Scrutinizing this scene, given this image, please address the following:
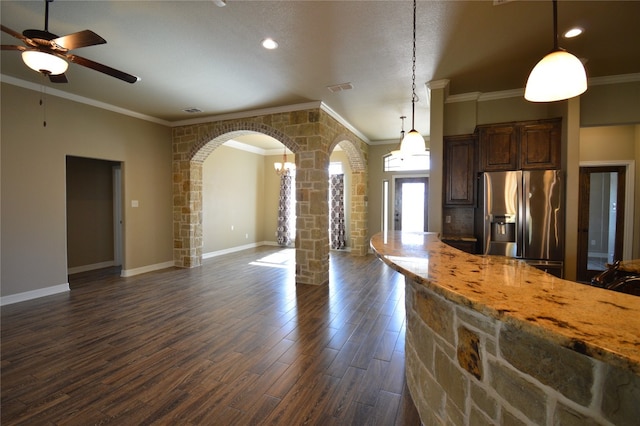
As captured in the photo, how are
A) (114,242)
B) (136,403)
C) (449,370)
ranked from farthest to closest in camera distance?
(114,242), (136,403), (449,370)

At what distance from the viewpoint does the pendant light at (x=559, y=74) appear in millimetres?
1636

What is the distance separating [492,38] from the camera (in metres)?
2.88

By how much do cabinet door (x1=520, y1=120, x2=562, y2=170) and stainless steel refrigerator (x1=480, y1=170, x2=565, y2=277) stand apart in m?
0.22

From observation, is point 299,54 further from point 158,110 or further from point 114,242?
point 114,242

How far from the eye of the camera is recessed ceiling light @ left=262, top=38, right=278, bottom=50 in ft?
9.72

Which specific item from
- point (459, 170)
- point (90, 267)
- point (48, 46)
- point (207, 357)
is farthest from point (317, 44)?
point (90, 267)

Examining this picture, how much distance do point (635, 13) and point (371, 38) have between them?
2.25 metres

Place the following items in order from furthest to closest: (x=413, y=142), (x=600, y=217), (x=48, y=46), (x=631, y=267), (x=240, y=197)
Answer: (x=240, y=197)
(x=600, y=217)
(x=413, y=142)
(x=48, y=46)
(x=631, y=267)

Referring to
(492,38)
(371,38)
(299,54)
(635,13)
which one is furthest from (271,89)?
(635,13)

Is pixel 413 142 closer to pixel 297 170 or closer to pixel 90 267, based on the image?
pixel 297 170

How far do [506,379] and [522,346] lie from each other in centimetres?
16

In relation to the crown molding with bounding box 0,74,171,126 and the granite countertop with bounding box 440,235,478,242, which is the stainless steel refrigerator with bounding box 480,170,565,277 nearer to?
the granite countertop with bounding box 440,235,478,242

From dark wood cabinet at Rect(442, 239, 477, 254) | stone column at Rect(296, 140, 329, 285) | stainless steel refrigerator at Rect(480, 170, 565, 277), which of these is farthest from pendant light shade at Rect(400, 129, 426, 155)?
stone column at Rect(296, 140, 329, 285)

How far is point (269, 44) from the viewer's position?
9.93 feet
